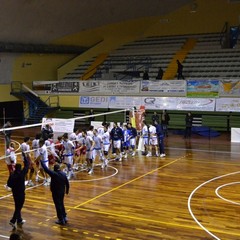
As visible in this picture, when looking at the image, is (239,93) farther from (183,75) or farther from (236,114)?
(183,75)

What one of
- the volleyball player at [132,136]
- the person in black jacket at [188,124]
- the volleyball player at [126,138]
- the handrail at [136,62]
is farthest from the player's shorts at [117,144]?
the handrail at [136,62]

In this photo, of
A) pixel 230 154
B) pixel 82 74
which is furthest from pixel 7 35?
pixel 230 154

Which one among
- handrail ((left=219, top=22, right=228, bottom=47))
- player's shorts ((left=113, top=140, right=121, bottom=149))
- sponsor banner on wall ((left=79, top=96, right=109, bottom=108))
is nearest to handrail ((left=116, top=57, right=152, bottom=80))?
sponsor banner on wall ((left=79, top=96, right=109, bottom=108))

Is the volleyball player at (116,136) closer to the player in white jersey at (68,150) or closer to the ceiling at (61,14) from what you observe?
the player in white jersey at (68,150)

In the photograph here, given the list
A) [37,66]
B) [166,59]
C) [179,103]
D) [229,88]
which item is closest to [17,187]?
[179,103]

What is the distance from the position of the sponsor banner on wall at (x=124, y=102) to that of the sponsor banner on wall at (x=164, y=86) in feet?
2.52

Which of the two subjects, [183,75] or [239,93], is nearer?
[239,93]

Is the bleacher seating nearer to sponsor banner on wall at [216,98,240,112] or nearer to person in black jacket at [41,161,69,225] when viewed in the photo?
sponsor banner on wall at [216,98,240,112]

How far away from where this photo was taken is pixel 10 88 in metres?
31.8

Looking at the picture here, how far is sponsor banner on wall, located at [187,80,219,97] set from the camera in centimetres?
2683

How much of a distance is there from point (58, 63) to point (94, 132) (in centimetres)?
2052

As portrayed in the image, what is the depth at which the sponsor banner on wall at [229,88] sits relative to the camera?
26.0 m

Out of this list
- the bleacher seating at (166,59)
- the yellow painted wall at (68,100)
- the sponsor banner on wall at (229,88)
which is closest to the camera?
the sponsor banner on wall at (229,88)

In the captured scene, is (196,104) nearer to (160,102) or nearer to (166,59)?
(160,102)
